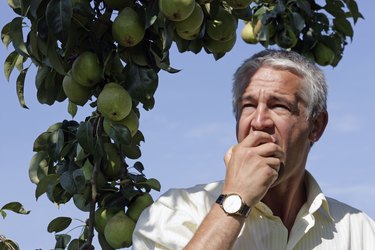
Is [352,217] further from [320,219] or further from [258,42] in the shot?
[258,42]

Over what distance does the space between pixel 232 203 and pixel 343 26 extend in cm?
175

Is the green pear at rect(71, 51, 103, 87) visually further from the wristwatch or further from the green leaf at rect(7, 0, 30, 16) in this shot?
the wristwatch

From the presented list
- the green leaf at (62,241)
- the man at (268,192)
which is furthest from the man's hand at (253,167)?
the green leaf at (62,241)

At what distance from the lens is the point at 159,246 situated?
1774 mm

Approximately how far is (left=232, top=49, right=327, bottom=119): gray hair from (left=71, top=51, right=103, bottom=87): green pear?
0.45 m

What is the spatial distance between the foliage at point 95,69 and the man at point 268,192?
1.29 ft

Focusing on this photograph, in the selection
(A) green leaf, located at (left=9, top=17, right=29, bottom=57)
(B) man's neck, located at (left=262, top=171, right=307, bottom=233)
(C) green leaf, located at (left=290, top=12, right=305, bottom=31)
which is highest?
(C) green leaf, located at (left=290, top=12, right=305, bottom=31)

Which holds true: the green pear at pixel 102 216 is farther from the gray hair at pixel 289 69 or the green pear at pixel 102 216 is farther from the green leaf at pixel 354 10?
the green leaf at pixel 354 10

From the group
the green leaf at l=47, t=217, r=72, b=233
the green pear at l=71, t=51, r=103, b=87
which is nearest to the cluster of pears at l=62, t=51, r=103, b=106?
the green pear at l=71, t=51, r=103, b=87

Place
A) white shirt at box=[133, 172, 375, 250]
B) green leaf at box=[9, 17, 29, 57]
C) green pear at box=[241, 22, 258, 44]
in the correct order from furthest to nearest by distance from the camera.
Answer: green pear at box=[241, 22, 258, 44] → green leaf at box=[9, 17, 29, 57] → white shirt at box=[133, 172, 375, 250]

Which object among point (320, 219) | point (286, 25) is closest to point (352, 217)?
point (320, 219)

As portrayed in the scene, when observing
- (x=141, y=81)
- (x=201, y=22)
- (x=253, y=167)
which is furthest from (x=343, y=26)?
(x=253, y=167)

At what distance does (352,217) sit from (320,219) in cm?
9

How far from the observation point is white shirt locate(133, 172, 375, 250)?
179 cm
